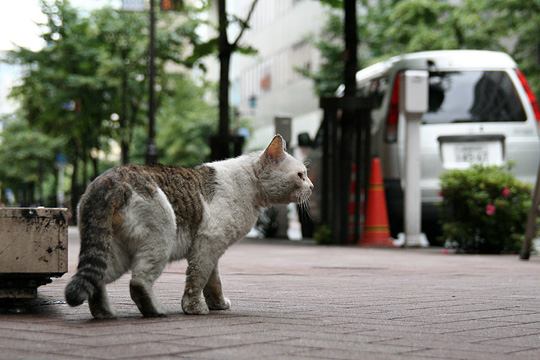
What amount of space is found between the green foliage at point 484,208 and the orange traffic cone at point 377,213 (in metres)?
1.90

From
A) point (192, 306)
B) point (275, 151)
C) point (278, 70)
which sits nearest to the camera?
point (192, 306)

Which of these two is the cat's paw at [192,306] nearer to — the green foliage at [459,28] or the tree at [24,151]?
the green foliage at [459,28]

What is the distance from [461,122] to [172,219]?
992 cm

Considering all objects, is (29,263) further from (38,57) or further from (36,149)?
(36,149)

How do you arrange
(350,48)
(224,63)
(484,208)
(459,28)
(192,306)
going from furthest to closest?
(459,28) → (224,63) → (350,48) → (484,208) → (192,306)

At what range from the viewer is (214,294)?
6.37 m

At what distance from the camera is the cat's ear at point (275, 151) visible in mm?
6301

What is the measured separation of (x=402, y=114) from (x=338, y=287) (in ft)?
23.2

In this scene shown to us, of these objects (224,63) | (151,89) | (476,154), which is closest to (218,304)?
(476,154)

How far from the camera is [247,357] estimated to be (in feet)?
14.6

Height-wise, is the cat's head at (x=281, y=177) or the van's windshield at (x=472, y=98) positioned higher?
the van's windshield at (x=472, y=98)

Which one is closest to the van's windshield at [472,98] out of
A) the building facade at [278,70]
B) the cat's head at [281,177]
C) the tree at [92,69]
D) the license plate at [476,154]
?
the license plate at [476,154]

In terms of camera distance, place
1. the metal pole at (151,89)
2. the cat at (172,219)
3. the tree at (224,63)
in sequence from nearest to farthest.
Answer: the cat at (172,219) < the tree at (224,63) < the metal pole at (151,89)

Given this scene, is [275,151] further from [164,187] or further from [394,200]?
[394,200]
